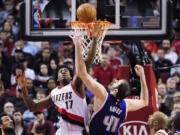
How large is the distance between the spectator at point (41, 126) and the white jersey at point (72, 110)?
291 cm

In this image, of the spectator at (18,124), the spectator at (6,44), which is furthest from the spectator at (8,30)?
the spectator at (18,124)

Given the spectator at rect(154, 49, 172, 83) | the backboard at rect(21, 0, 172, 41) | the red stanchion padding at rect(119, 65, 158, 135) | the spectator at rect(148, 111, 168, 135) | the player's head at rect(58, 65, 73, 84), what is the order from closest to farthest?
the player's head at rect(58, 65, 73, 84) → the spectator at rect(148, 111, 168, 135) → the backboard at rect(21, 0, 172, 41) → the red stanchion padding at rect(119, 65, 158, 135) → the spectator at rect(154, 49, 172, 83)

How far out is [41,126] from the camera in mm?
8125

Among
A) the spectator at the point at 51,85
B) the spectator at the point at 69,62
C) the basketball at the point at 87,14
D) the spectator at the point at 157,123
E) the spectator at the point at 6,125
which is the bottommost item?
the spectator at the point at 6,125

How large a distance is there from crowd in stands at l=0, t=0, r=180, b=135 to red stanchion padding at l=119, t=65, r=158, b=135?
3.12 ft

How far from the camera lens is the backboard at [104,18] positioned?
21.1ft

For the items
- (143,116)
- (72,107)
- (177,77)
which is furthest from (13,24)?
(72,107)

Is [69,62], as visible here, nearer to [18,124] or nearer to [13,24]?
[18,124]

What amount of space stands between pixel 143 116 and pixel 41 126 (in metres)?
2.11

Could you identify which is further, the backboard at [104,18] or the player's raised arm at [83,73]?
the backboard at [104,18]

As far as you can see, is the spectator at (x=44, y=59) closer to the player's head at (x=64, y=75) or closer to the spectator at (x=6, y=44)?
the spectator at (x=6, y=44)

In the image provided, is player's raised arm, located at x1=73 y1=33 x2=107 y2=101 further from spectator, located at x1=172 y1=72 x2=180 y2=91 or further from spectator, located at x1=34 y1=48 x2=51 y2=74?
spectator, located at x1=34 y1=48 x2=51 y2=74

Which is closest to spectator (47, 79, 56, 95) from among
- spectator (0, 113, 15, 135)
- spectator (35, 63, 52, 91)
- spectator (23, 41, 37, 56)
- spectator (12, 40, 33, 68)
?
spectator (35, 63, 52, 91)

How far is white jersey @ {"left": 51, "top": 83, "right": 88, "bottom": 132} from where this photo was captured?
17.0 feet
